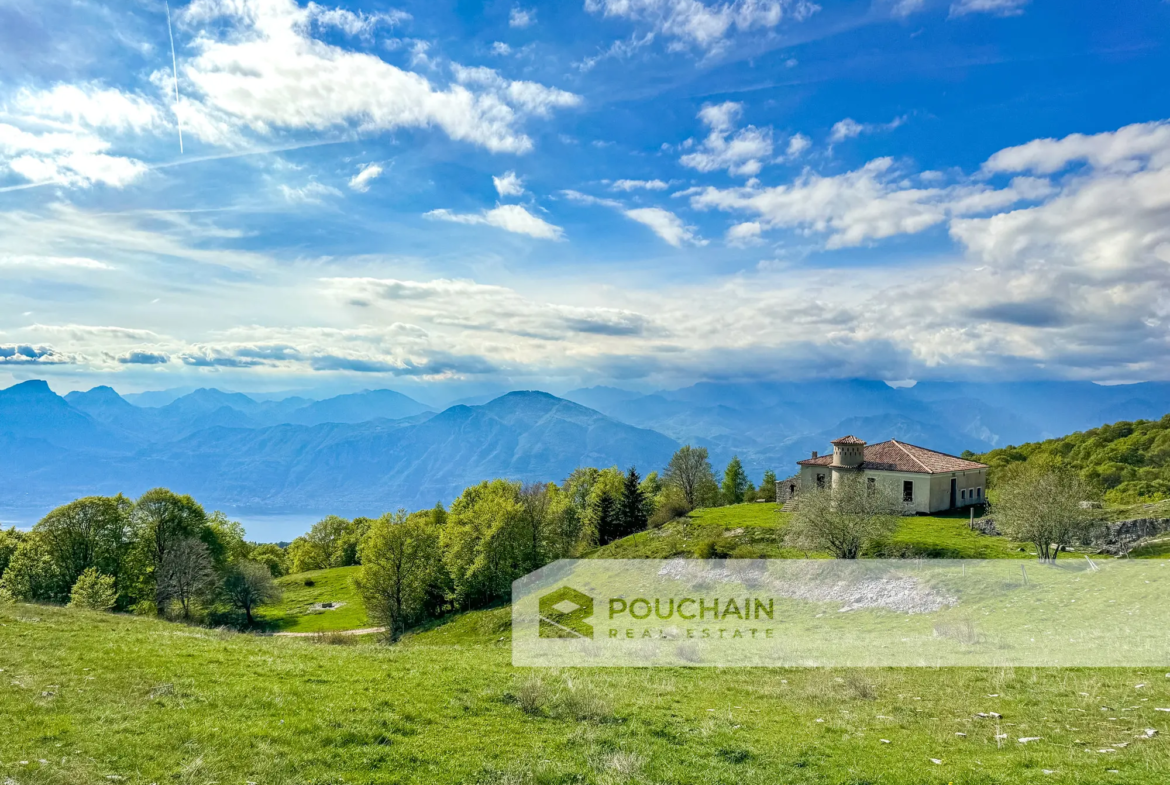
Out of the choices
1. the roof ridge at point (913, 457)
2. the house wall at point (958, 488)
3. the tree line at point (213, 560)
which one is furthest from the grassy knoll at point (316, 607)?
the house wall at point (958, 488)

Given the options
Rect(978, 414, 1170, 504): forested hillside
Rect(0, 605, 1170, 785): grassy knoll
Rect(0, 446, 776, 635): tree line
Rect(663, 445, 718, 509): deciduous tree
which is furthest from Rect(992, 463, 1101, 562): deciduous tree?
Rect(663, 445, 718, 509): deciduous tree

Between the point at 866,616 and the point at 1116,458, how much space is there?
10419 centimetres

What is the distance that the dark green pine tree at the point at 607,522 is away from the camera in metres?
77.7

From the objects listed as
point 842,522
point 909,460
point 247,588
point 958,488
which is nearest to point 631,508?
point 909,460

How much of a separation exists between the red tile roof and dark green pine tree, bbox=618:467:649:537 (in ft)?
94.0

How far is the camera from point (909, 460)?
5897cm

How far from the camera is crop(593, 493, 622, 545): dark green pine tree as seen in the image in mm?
77688

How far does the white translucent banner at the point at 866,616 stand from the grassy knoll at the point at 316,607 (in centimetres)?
3373

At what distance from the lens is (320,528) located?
119375 mm

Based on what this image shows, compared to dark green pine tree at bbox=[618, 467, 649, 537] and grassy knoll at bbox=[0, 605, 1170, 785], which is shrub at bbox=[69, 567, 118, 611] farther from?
dark green pine tree at bbox=[618, 467, 649, 537]

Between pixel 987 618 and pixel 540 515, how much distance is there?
2006 inches

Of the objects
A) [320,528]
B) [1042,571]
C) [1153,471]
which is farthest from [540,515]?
[1153,471]

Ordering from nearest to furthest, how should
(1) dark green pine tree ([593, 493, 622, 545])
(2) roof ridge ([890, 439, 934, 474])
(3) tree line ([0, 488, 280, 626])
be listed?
(3) tree line ([0, 488, 280, 626])
(2) roof ridge ([890, 439, 934, 474])
(1) dark green pine tree ([593, 493, 622, 545])

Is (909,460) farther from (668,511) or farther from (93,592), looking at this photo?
(93,592)
